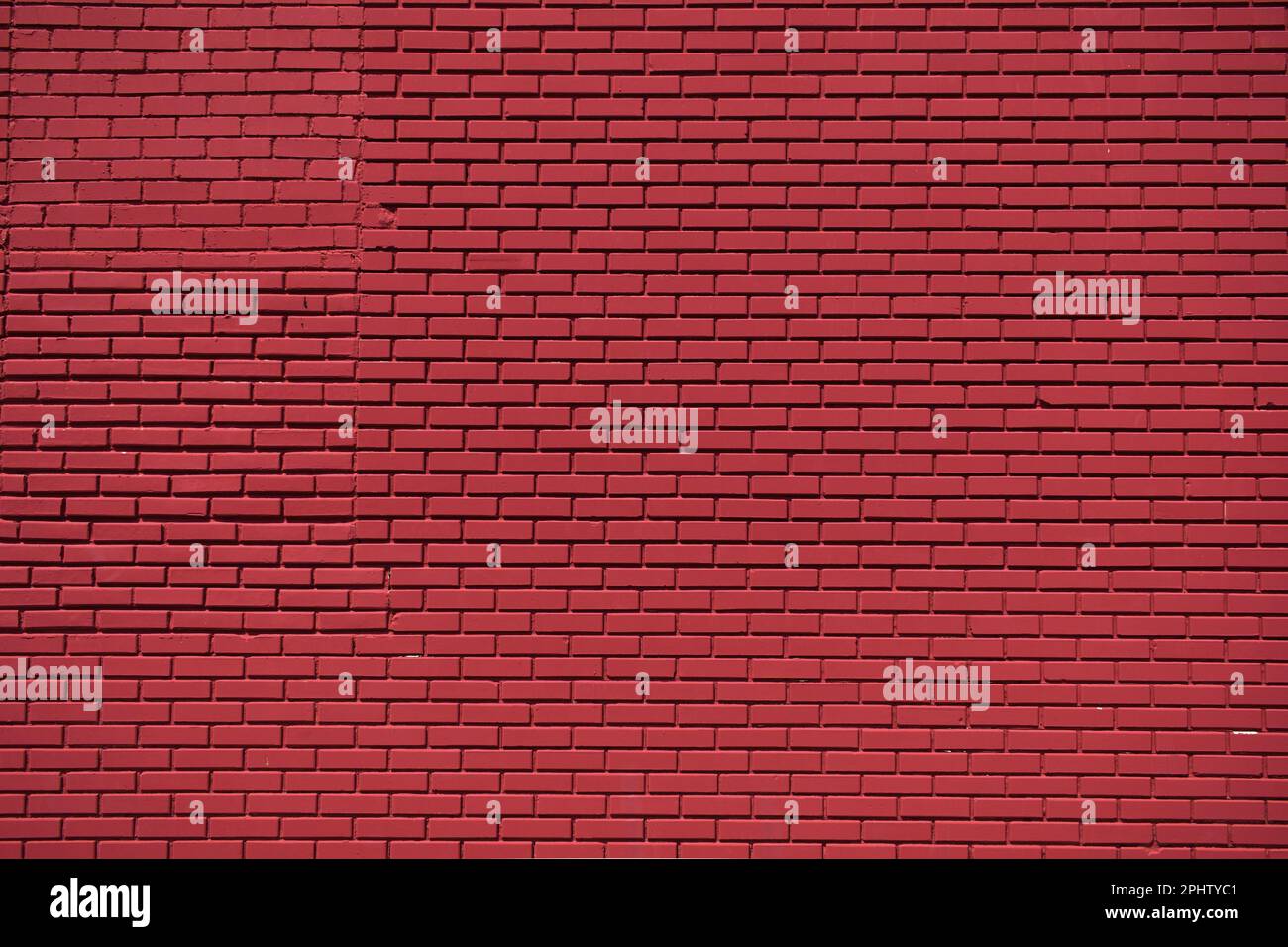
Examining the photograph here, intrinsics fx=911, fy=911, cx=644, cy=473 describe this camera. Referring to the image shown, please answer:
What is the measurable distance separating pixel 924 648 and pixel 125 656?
323 cm

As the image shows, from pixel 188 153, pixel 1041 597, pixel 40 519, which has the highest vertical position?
pixel 188 153

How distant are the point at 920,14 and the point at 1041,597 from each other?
243 centimetres

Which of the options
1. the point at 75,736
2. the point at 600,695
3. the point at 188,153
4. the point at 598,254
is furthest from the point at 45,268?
the point at 600,695

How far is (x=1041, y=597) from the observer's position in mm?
3664

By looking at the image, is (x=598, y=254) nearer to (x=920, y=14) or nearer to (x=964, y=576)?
(x=920, y=14)

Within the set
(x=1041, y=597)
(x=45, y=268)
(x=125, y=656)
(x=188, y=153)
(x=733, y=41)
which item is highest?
(x=733, y=41)

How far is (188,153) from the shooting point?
3.78 m

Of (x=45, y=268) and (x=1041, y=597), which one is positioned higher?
(x=45, y=268)

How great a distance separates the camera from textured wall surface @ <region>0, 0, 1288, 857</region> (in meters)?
3.65

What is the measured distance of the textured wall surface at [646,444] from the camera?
3.65 meters

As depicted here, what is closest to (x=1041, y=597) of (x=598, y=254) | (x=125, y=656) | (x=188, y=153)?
(x=598, y=254)

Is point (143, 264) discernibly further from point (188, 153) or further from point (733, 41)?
point (733, 41)

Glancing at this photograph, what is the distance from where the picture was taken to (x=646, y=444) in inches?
146

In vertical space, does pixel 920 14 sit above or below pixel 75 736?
above
